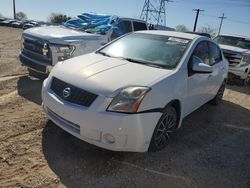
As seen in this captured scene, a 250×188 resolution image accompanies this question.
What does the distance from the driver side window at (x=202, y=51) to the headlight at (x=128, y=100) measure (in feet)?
5.74

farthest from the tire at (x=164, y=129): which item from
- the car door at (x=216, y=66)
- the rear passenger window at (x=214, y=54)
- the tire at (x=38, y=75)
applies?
the tire at (x=38, y=75)

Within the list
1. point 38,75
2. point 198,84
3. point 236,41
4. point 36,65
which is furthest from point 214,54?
point 236,41

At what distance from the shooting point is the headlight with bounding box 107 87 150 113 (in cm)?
336

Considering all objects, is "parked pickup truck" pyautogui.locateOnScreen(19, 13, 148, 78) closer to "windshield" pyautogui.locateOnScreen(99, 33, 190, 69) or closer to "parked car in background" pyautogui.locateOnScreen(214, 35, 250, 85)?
"windshield" pyautogui.locateOnScreen(99, 33, 190, 69)

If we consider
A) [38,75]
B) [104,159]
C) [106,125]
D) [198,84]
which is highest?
[198,84]

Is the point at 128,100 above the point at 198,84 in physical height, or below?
above

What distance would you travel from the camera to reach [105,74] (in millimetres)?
3787

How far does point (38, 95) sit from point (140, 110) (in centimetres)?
306

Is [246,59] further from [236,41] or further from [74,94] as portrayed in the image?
[74,94]

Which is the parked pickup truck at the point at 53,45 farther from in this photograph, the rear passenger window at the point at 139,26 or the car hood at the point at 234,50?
the car hood at the point at 234,50

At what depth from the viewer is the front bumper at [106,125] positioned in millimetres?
3314

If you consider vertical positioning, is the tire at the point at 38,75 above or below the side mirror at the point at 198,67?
below

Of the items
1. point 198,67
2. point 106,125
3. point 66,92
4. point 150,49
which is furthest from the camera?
point 150,49

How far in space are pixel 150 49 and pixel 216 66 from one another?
195cm
